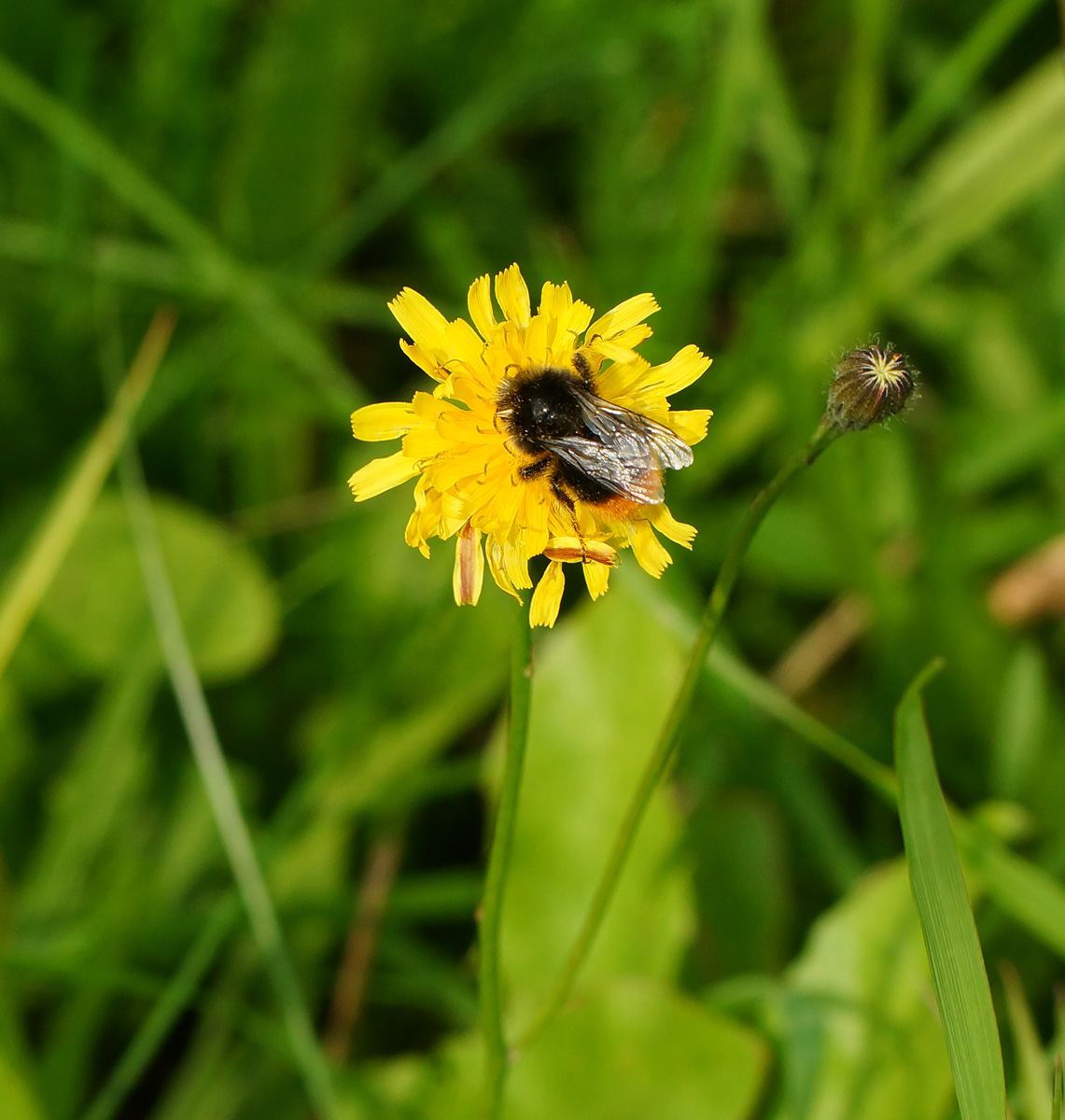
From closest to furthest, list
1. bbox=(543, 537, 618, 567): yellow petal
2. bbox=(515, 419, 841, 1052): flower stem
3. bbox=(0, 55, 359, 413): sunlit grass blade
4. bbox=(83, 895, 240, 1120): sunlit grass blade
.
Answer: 1. bbox=(515, 419, 841, 1052): flower stem
2. bbox=(543, 537, 618, 567): yellow petal
3. bbox=(83, 895, 240, 1120): sunlit grass blade
4. bbox=(0, 55, 359, 413): sunlit grass blade

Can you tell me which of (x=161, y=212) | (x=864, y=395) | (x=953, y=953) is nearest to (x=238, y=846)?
(x=953, y=953)

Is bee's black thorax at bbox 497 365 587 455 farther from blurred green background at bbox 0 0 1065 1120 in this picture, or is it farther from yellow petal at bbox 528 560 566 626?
blurred green background at bbox 0 0 1065 1120

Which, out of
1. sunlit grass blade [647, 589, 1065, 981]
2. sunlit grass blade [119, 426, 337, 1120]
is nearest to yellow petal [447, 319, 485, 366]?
sunlit grass blade [647, 589, 1065, 981]

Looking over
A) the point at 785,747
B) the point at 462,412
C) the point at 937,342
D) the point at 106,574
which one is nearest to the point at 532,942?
the point at 785,747

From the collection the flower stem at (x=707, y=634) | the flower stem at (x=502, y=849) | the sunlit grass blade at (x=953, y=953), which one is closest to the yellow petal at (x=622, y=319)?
the flower stem at (x=707, y=634)

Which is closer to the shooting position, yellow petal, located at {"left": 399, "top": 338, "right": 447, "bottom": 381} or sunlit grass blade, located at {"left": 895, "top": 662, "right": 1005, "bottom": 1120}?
sunlit grass blade, located at {"left": 895, "top": 662, "right": 1005, "bottom": 1120}

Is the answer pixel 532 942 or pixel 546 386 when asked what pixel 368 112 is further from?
pixel 532 942

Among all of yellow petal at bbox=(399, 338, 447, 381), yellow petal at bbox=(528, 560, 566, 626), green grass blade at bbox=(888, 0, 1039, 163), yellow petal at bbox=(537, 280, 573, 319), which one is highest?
green grass blade at bbox=(888, 0, 1039, 163)
